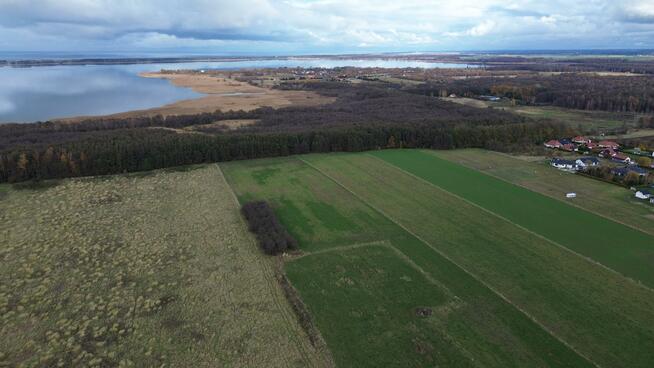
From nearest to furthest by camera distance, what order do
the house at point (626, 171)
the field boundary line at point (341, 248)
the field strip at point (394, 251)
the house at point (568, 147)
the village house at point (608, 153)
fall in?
the field strip at point (394, 251), the field boundary line at point (341, 248), the house at point (626, 171), the village house at point (608, 153), the house at point (568, 147)

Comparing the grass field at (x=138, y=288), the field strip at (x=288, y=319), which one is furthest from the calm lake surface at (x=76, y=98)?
the field strip at (x=288, y=319)

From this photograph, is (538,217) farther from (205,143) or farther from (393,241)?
(205,143)

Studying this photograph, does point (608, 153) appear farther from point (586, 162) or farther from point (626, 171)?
point (626, 171)

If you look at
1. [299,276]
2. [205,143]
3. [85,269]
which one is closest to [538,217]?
[299,276]

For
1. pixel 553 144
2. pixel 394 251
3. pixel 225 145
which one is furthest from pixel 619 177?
pixel 225 145

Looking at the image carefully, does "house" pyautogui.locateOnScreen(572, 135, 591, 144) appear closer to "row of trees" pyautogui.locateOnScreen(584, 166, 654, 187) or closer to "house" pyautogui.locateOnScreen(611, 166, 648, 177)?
"house" pyautogui.locateOnScreen(611, 166, 648, 177)

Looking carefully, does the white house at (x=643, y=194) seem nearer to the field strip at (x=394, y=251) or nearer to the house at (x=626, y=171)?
the house at (x=626, y=171)

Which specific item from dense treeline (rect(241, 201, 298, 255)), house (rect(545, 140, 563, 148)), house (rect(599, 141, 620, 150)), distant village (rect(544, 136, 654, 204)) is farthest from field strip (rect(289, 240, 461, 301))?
house (rect(599, 141, 620, 150))
